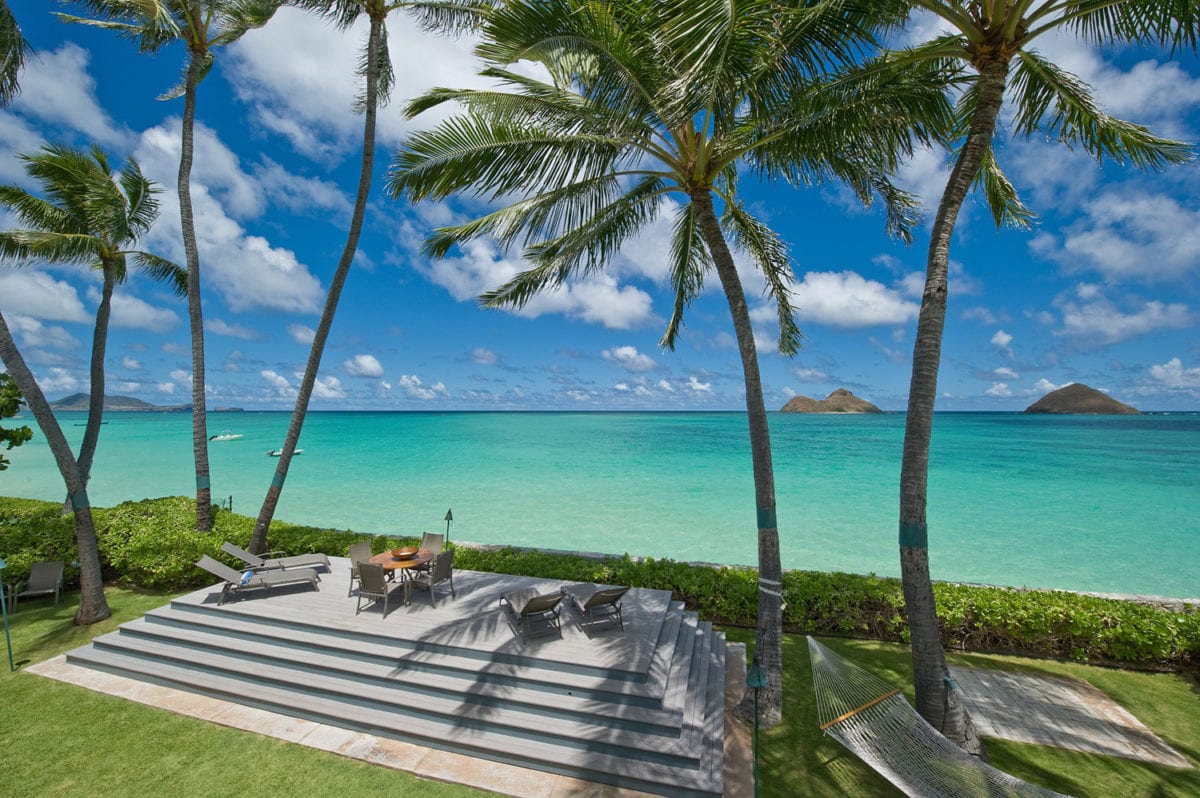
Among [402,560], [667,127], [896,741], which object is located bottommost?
[896,741]

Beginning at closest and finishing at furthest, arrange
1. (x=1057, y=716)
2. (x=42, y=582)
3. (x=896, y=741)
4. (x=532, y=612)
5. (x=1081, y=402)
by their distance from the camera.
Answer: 1. (x=896, y=741)
2. (x=1057, y=716)
3. (x=532, y=612)
4. (x=42, y=582)
5. (x=1081, y=402)

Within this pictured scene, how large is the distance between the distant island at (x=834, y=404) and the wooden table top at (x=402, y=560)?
181 meters

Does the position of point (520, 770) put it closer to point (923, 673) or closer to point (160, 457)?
point (923, 673)

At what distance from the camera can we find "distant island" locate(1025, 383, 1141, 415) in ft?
516

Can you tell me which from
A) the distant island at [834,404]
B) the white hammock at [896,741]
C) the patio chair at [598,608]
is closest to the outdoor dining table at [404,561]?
the patio chair at [598,608]

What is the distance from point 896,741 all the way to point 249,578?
9.25 m

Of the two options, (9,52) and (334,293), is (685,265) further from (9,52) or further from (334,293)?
(9,52)

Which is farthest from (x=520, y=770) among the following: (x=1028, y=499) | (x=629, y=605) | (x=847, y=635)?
(x=1028, y=499)

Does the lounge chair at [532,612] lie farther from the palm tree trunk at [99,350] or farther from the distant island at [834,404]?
the distant island at [834,404]

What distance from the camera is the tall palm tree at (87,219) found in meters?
11.3

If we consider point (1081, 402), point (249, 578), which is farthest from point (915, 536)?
point (1081, 402)

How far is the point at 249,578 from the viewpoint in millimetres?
8211

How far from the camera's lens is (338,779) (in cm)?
521

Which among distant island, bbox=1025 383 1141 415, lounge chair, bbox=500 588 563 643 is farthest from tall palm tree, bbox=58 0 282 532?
distant island, bbox=1025 383 1141 415
